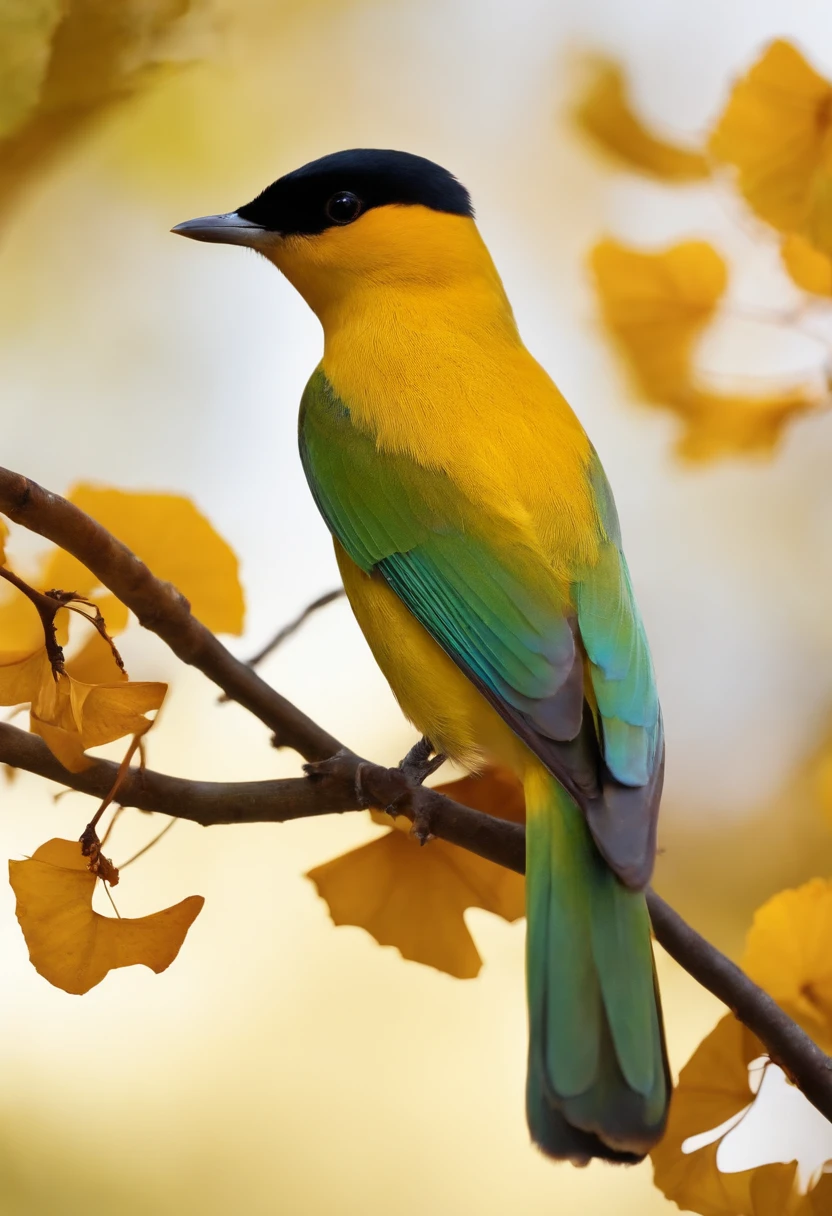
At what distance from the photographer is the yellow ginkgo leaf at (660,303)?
1.40 m

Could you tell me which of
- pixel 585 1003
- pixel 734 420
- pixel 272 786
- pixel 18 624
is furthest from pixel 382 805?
pixel 734 420

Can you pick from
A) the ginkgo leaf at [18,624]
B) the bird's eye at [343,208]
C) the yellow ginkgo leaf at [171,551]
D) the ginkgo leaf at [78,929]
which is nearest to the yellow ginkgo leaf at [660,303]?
the bird's eye at [343,208]

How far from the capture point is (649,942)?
1050 millimetres

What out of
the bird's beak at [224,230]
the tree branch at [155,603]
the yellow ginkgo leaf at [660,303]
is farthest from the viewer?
the bird's beak at [224,230]

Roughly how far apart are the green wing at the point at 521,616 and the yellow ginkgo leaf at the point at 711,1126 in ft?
0.50

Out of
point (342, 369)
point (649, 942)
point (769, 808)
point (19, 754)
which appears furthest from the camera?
point (769, 808)

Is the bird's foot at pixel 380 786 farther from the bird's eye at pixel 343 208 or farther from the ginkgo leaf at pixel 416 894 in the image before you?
the bird's eye at pixel 343 208

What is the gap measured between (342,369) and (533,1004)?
2.86 ft

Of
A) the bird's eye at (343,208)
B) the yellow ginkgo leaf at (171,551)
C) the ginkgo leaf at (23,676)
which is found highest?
the bird's eye at (343,208)

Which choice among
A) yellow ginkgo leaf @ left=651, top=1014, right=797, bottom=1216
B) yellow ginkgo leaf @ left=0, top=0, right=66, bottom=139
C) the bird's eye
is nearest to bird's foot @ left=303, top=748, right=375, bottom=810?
yellow ginkgo leaf @ left=651, top=1014, right=797, bottom=1216

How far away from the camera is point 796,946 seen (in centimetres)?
108

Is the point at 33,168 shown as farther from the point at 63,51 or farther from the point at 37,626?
the point at 37,626

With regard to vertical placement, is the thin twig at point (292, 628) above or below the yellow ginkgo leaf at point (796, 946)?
above

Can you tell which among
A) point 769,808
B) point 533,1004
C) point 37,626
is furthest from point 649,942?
point 769,808
